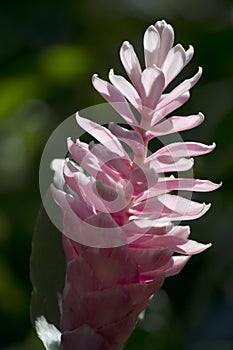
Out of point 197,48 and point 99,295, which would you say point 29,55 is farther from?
point 99,295

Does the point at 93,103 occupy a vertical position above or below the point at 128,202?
below

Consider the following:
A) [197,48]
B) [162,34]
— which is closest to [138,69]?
[162,34]

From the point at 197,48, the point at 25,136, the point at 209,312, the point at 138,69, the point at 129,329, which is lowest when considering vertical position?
the point at 209,312

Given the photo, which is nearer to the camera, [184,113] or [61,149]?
[61,149]

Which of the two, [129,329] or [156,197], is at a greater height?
[156,197]

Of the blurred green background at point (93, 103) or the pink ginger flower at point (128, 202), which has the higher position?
the pink ginger flower at point (128, 202)
